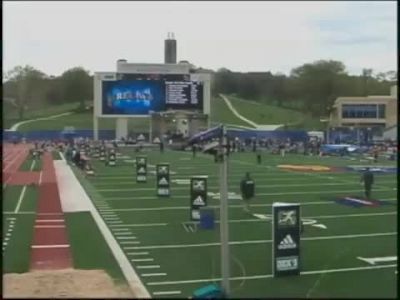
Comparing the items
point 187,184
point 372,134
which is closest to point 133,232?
point 187,184

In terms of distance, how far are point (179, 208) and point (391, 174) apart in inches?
783

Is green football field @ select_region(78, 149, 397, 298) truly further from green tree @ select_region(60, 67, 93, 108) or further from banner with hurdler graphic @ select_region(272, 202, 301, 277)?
green tree @ select_region(60, 67, 93, 108)

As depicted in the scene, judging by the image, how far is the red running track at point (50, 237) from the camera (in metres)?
14.9

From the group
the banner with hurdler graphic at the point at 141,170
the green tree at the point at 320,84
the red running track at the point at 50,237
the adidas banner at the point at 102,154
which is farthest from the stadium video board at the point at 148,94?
the red running track at the point at 50,237

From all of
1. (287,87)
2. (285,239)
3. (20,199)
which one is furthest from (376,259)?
(287,87)

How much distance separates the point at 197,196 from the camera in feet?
67.1

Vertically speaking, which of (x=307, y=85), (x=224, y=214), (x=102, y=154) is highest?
(x=307, y=85)

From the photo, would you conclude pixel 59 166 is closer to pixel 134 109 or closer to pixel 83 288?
pixel 134 109

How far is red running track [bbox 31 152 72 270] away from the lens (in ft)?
48.7

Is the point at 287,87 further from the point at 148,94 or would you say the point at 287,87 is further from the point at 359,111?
the point at 359,111

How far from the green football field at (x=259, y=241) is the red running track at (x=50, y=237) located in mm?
1300

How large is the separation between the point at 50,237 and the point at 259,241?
5.00 m

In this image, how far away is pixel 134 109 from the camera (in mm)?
60125

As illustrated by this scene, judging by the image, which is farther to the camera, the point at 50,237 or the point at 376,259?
the point at 50,237
